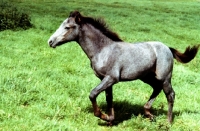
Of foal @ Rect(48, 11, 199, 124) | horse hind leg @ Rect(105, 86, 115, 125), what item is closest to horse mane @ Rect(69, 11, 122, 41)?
foal @ Rect(48, 11, 199, 124)

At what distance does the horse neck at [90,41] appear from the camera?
26.6ft

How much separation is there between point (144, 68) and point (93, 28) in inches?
59.8

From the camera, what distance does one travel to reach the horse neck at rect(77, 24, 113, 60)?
809 centimetres

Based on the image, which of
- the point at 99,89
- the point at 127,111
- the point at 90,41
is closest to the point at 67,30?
the point at 90,41

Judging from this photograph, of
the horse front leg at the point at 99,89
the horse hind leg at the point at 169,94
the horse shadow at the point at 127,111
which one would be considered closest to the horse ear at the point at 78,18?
the horse front leg at the point at 99,89

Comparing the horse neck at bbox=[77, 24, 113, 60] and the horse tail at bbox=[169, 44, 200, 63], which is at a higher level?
the horse neck at bbox=[77, 24, 113, 60]

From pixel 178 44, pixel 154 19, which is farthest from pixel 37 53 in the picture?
pixel 154 19

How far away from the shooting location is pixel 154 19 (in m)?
30.6

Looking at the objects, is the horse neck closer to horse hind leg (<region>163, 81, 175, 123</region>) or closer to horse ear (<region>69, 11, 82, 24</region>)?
horse ear (<region>69, 11, 82, 24</region>)

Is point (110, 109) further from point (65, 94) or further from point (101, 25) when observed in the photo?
point (101, 25)

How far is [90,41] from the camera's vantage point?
26.7 ft

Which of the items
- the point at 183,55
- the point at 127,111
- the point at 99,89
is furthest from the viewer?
the point at 127,111

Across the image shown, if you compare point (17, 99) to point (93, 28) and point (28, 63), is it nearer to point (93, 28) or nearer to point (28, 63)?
point (93, 28)

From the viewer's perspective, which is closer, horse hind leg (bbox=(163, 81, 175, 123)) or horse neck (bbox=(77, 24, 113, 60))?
horse neck (bbox=(77, 24, 113, 60))
